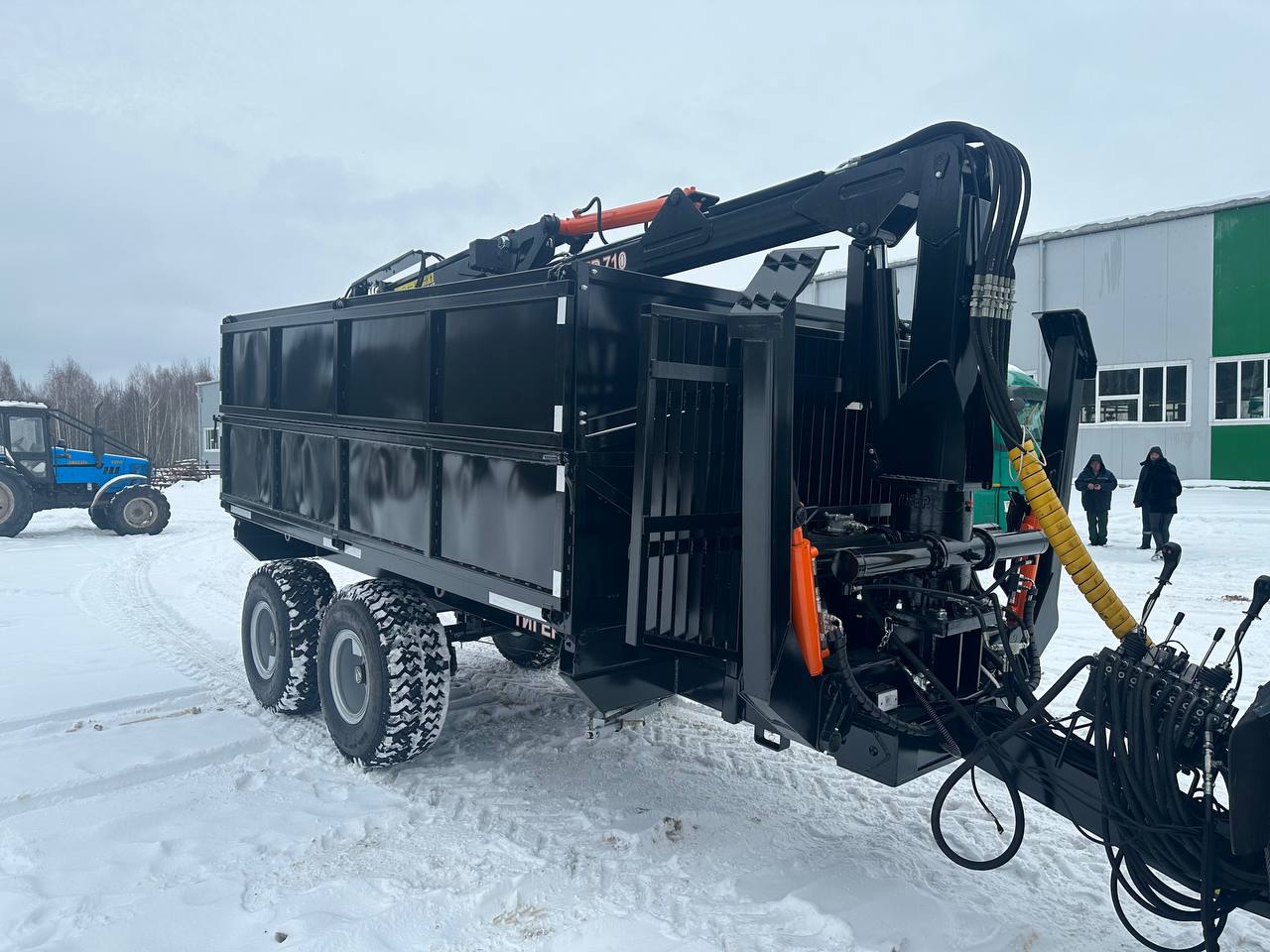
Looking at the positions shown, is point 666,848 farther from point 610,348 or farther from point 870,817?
point 610,348

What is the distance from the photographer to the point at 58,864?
11.1ft

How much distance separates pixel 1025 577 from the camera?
3.83 metres

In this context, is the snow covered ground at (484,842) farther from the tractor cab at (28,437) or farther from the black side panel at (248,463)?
the tractor cab at (28,437)

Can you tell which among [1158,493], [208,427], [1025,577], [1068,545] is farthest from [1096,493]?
[208,427]

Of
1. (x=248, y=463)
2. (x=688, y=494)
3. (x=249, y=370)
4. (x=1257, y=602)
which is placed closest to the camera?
(x=1257, y=602)

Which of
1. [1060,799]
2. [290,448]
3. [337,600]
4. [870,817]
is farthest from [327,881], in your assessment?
[290,448]

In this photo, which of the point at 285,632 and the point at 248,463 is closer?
the point at 285,632

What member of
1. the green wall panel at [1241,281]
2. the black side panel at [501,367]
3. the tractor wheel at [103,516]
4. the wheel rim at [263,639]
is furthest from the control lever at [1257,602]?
the green wall panel at [1241,281]

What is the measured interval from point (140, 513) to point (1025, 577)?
593 inches

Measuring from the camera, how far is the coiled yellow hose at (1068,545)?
2.95 meters

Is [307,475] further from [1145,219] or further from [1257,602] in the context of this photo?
[1145,219]

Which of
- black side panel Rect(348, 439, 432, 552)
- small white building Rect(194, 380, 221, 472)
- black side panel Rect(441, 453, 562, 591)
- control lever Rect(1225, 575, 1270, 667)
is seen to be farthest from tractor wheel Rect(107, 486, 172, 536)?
small white building Rect(194, 380, 221, 472)

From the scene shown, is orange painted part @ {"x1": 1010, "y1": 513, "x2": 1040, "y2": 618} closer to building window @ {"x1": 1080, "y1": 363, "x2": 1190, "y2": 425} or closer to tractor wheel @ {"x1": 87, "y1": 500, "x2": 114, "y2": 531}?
building window @ {"x1": 1080, "y1": 363, "x2": 1190, "y2": 425}

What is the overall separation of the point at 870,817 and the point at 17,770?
4.02 meters
